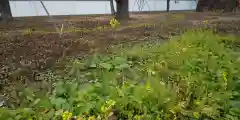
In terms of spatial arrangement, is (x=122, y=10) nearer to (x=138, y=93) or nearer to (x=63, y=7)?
(x=63, y=7)

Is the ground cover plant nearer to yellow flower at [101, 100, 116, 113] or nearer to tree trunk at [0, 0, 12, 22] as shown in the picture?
yellow flower at [101, 100, 116, 113]

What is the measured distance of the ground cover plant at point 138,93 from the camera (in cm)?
283

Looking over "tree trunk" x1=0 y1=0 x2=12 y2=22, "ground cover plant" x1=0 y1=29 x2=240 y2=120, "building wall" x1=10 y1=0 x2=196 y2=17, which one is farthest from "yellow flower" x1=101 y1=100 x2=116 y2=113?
"building wall" x1=10 y1=0 x2=196 y2=17

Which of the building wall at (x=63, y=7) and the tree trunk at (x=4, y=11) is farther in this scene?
the building wall at (x=63, y=7)

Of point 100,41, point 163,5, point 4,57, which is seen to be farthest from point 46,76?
point 163,5

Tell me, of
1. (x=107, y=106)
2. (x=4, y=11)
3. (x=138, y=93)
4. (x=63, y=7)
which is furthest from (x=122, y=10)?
(x=107, y=106)

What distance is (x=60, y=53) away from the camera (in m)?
5.44

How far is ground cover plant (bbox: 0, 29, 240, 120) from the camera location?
283cm

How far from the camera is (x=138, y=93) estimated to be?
119 inches

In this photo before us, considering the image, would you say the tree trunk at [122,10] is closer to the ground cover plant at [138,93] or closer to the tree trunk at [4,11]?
the tree trunk at [4,11]

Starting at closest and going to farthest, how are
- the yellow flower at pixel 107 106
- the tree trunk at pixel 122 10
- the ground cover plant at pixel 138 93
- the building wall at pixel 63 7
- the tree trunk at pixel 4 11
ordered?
1. the yellow flower at pixel 107 106
2. the ground cover plant at pixel 138 93
3. the tree trunk at pixel 4 11
4. the tree trunk at pixel 122 10
5. the building wall at pixel 63 7

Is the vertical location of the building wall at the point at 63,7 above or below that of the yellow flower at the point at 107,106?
above

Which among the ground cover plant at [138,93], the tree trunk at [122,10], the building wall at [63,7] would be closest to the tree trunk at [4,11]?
the tree trunk at [122,10]

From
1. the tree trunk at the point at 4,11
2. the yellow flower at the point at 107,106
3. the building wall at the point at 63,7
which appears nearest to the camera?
the yellow flower at the point at 107,106
